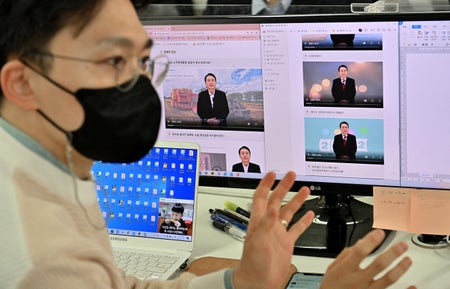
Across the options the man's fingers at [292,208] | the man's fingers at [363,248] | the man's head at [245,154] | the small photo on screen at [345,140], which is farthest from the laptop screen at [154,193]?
the man's fingers at [363,248]

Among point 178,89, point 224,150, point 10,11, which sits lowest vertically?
point 224,150

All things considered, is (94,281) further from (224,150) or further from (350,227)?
(350,227)

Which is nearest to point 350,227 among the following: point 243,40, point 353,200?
point 353,200

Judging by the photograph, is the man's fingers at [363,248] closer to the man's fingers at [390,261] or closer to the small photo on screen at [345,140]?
the man's fingers at [390,261]

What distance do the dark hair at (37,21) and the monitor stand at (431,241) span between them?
0.91 meters

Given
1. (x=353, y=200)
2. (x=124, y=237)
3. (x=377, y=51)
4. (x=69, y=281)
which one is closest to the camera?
(x=69, y=281)

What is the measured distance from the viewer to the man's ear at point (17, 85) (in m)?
0.93

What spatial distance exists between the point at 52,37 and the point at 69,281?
0.32 metres

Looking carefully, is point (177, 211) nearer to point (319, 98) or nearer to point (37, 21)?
point (319, 98)

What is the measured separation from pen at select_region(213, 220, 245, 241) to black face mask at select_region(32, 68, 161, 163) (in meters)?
0.54

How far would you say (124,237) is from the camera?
1.53 meters

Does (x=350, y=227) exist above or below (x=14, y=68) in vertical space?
below

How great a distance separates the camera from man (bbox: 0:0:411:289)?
91 cm

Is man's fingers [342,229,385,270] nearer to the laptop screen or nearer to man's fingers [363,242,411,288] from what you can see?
man's fingers [363,242,411,288]
